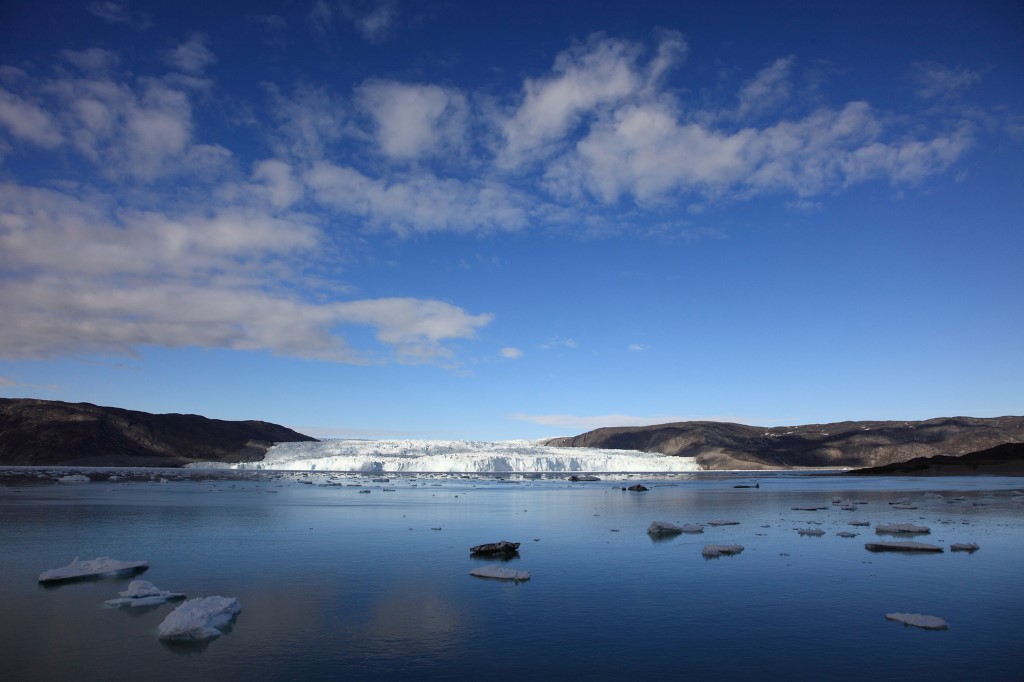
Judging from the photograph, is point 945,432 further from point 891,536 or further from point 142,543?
point 142,543

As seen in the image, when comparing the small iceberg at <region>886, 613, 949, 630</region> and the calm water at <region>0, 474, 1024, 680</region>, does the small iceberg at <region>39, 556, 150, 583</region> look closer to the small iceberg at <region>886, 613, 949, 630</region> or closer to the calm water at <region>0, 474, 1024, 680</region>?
the calm water at <region>0, 474, 1024, 680</region>

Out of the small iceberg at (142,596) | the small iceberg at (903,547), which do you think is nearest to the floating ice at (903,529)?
the small iceberg at (903,547)

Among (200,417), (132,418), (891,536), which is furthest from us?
(200,417)

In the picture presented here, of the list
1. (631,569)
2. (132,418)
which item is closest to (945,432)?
(631,569)

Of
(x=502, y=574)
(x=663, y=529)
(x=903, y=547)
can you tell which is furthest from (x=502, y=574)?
(x=903, y=547)

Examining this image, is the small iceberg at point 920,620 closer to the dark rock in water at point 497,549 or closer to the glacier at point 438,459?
the dark rock in water at point 497,549

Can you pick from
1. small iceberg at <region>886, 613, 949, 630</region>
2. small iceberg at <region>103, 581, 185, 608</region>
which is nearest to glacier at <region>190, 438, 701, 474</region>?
small iceberg at <region>103, 581, 185, 608</region>
